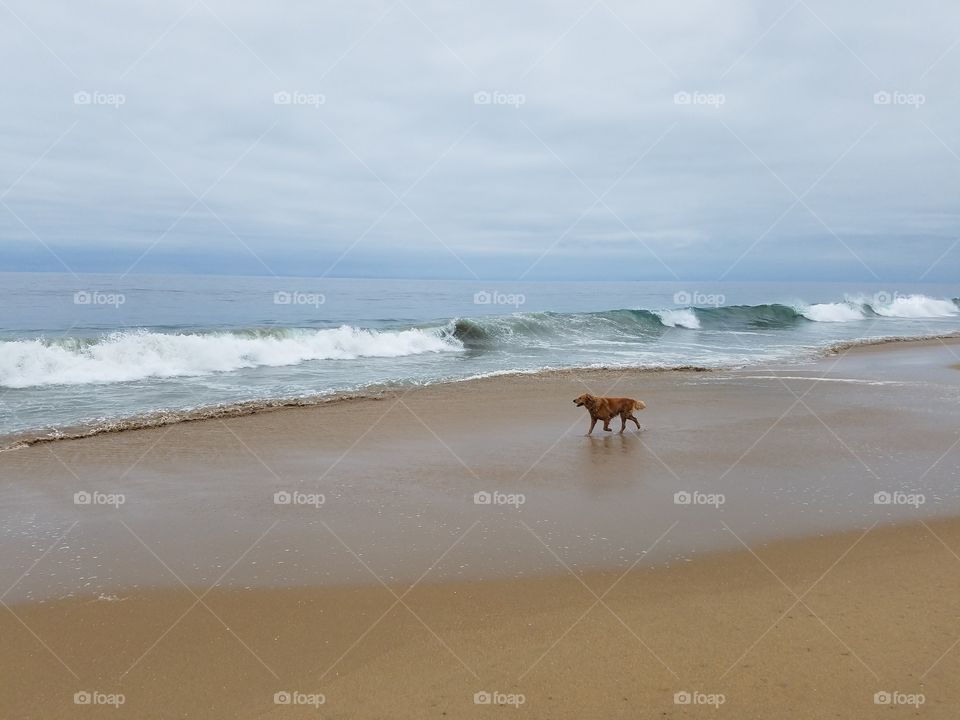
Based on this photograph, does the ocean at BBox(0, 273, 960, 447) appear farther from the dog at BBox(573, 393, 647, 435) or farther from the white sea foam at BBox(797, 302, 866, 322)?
the dog at BBox(573, 393, 647, 435)

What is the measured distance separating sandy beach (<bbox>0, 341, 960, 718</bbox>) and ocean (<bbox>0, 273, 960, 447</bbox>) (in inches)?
166

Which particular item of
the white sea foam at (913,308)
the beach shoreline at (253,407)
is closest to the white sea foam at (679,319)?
the beach shoreline at (253,407)

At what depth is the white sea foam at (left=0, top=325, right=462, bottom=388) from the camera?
1591cm

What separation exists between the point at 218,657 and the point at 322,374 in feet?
44.9

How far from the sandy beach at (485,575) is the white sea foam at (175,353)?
25.7 ft

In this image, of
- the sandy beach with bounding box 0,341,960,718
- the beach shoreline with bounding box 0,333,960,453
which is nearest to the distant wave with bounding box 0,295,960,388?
the beach shoreline with bounding box 0,333,960,453

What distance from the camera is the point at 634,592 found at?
4570 mm

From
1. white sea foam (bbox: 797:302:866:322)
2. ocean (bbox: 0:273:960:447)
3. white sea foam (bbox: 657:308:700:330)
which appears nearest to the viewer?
ocean (bbox: 0:273:960:447)

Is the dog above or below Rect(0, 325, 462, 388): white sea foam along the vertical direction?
below

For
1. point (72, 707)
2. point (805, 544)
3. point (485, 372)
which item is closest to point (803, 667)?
point (805, 544)

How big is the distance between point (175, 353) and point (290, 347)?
3967 mm

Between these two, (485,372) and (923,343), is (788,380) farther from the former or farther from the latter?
(923,343)

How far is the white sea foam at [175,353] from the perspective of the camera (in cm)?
1591

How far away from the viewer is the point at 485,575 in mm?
4883
